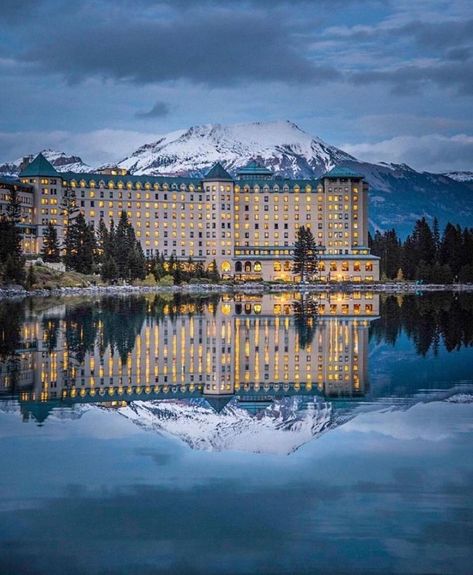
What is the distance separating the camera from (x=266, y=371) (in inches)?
1238

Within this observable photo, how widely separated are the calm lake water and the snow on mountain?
7 centimetres

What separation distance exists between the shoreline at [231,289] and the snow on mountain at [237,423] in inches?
3389

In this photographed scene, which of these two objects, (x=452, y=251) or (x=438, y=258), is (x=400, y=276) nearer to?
(x=438, y=258)

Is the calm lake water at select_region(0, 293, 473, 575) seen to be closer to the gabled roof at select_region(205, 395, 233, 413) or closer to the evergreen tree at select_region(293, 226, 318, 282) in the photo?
the gabled roof at select_region(205, 395, 233, 413)

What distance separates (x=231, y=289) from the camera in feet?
541

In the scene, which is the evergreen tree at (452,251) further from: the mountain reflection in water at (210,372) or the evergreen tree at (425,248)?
the mountain reflection in water at (210,372)

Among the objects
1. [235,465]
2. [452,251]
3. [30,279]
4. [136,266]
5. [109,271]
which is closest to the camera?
[235,465]

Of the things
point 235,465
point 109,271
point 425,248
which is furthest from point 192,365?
point 425,248

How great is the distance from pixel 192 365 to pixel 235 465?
18.3 meters

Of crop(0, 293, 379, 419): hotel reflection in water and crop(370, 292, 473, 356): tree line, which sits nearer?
crop(0, 293, 379, 419): hotel reflection in water

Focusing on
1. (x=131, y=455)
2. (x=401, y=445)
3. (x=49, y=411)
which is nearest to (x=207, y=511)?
(x=131, y=455)

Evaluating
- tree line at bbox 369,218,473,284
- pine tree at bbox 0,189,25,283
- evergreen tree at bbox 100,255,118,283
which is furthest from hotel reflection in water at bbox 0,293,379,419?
tree line at bbox 369,218,473,284

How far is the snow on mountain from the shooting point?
17.8m

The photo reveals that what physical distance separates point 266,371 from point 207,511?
1903 centimetres
